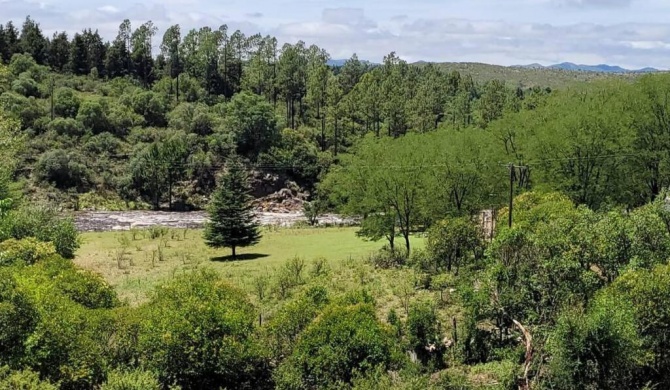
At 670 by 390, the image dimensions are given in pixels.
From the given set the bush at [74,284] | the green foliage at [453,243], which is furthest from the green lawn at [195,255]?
the bush at [74,284]

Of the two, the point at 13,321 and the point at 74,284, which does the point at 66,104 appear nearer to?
the point at 74,284

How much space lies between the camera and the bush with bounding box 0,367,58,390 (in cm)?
1384

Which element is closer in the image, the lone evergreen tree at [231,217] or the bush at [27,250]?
the bush at [27,250]

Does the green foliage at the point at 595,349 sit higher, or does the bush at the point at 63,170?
the bush at the point at 63,170

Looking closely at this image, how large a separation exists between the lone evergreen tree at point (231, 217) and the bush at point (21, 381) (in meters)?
26.5

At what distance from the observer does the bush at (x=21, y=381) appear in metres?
13.8

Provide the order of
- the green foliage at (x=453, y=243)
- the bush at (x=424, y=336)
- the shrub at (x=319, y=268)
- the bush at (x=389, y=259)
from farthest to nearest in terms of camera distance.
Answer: the bush at (x=389, y=259)
the shrub at (x=319, y=268)
the green foliage at (x=453, y=243)
the bush at (x=424, y=336)

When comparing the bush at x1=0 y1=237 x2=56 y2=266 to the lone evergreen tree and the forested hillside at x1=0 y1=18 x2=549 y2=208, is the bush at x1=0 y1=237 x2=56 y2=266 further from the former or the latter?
the forested hillside at x1=0 y1=18 x2=549 y2=208

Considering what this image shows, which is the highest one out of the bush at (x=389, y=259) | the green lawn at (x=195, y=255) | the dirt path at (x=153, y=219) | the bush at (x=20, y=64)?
the bush at (x=20, y=64)

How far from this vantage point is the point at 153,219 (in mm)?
62219

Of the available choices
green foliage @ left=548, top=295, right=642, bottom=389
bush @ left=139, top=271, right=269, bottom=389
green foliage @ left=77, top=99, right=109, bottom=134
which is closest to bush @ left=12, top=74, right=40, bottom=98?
green foliage @ left=77, top=99, right=109, bottom=134

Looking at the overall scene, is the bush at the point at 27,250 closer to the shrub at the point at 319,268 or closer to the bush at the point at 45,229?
the bush at the point at 45,229

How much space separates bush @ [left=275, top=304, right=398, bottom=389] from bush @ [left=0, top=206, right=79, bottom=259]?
67.0ft

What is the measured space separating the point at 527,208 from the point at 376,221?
11768 millimetres
